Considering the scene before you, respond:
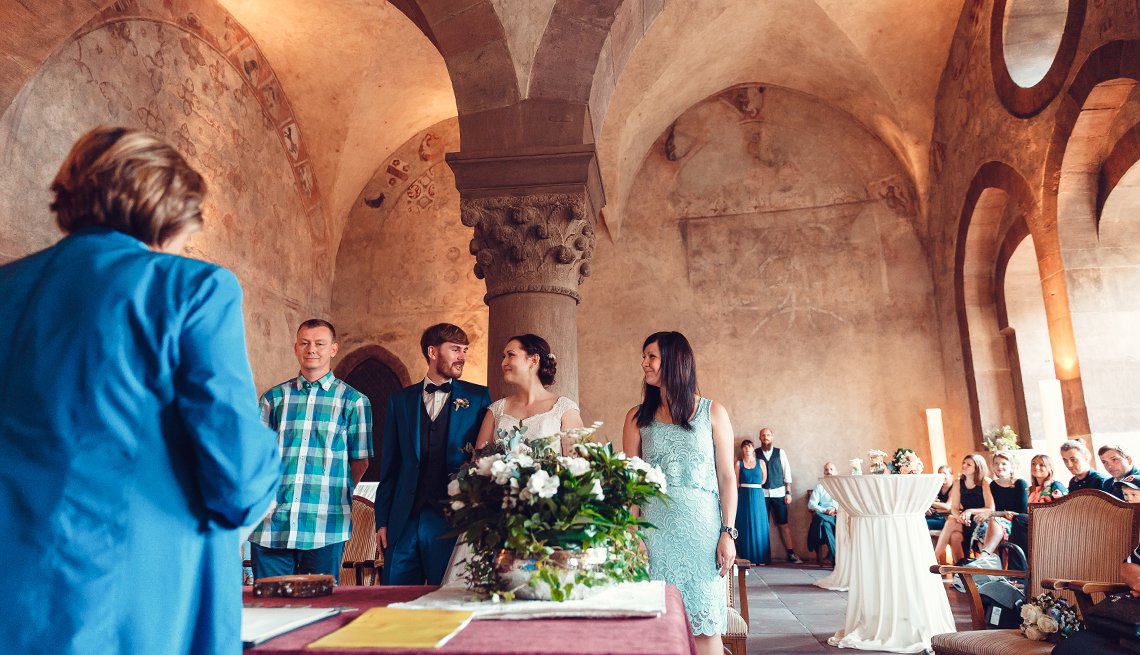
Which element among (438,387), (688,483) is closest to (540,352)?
(438,387)

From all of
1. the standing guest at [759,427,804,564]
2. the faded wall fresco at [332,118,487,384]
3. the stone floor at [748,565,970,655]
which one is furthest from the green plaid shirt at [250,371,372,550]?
the standing guest at [759,427,804,564]

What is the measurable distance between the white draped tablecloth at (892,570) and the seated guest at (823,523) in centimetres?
499

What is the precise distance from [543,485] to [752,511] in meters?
8.98

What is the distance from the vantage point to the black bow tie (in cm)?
316

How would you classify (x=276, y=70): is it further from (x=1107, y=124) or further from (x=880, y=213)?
(x=1107, y=124)

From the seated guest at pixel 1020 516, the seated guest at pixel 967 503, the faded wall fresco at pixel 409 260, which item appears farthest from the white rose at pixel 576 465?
the faded wall fresco at pixel 409 260

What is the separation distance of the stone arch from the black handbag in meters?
7.88

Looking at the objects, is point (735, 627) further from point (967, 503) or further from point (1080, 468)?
point (967, 503)

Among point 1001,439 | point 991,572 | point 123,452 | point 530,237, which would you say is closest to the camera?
point 123,452

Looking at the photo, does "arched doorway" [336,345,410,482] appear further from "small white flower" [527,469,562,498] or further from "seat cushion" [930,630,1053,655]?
"small white flower" [527,469,562,498]

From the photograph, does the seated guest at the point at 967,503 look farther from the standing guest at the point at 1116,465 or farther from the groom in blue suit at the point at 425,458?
the groom in blue suit at the point at 425,458

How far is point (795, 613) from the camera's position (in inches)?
242

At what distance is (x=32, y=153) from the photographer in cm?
653

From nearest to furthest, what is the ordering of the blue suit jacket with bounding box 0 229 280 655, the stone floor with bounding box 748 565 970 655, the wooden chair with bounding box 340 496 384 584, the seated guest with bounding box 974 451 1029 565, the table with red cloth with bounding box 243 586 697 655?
the blue suit jacket with bounding box 0 229 280 655
the table with red cloth with bounding box 243 586 697 655
the wooden chair with bounding box 340 496 384 584
the stone floor with bounding box 748 565 970 655
the seated guest with bounding box 974 451 1029 565
